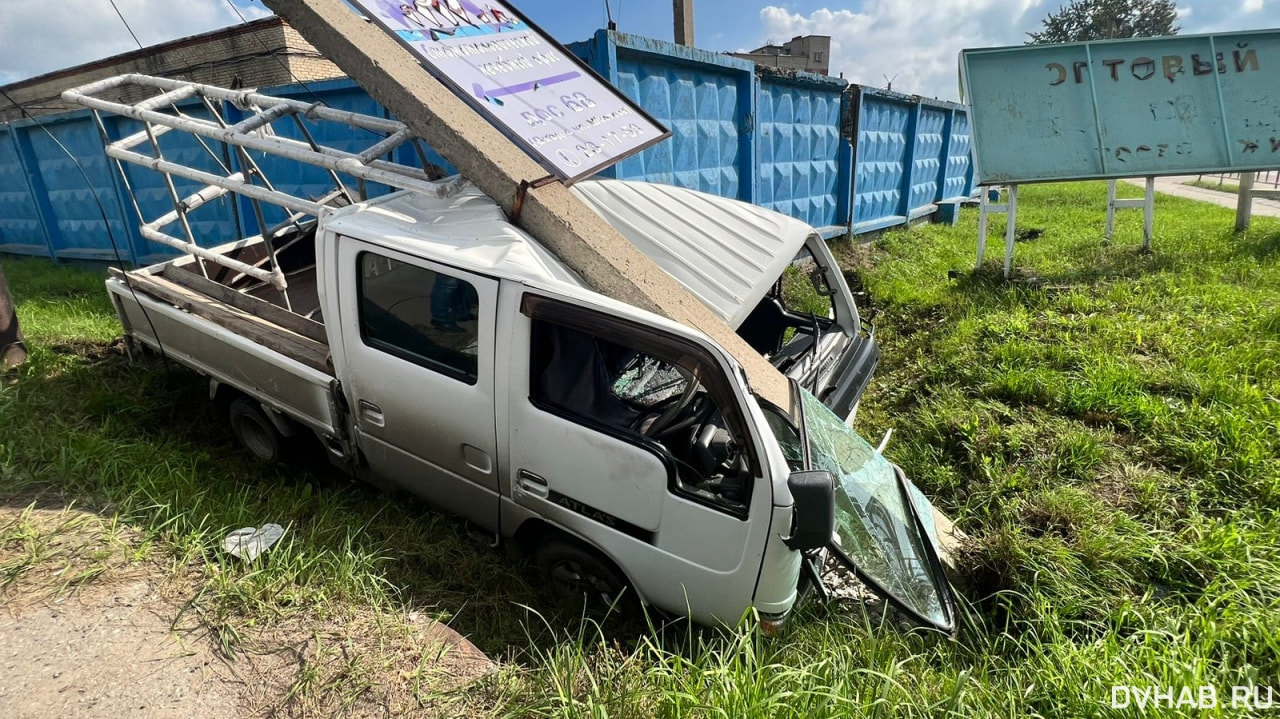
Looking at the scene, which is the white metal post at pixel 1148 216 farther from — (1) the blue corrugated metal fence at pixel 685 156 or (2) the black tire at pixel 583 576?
(2) the black tire at pixel 583 576

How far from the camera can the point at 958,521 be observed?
359 cm

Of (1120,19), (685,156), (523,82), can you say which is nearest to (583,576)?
(523,82)

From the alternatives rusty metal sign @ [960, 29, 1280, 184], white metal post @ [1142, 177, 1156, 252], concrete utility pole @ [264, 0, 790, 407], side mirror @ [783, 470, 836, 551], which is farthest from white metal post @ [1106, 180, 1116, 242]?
side mirror @ [783, 470, 836, 551]

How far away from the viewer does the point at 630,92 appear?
591 centimetres

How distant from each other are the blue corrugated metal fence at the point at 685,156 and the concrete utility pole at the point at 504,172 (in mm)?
2263

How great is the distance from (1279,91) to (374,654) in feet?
32.7

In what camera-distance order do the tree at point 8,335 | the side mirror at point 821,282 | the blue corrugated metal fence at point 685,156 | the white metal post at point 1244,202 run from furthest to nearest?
the white metal post at point 1244,202 < the blue corrugated metal fence at point 685,156 < the tree at point 8,335 < the side mirror at point 821,282

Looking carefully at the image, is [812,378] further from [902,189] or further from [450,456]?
[902,189]

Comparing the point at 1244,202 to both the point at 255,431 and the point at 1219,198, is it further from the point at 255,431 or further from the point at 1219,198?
the point at 1219,198

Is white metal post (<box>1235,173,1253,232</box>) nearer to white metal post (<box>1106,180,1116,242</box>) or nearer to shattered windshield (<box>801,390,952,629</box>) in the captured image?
white metal post (<box>1106,180,1116,242</box>)

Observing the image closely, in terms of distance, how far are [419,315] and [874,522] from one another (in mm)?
2143

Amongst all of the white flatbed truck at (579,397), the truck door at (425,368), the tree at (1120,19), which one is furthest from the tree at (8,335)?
the tree at (1120,19)

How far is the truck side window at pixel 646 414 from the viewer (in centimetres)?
253

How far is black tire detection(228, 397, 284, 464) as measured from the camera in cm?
382
